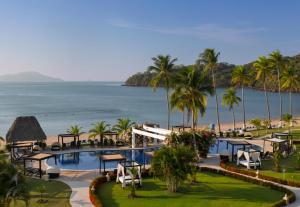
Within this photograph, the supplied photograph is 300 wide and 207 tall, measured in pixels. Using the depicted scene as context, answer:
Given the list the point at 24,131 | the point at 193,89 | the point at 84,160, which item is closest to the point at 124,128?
the point at 84,160

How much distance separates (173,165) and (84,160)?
16.2 meters

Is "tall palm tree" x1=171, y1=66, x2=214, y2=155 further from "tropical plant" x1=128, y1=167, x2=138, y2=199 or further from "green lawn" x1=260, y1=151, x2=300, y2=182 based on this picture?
"tropical plant" x1=128, y1=167, x2=138, y2=199

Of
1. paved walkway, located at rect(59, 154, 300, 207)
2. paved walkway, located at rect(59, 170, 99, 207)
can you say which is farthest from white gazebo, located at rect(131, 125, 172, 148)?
paved walkway, located at rect(59, 170, 99, 207)

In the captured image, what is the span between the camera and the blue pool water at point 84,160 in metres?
34.0

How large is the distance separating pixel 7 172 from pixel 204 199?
12.3 meters

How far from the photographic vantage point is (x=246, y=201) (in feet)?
73.4

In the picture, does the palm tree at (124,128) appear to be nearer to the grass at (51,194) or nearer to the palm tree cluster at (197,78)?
the palm tree cluster at (197,78)

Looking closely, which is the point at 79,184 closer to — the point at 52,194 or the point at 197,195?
the point at 52,194

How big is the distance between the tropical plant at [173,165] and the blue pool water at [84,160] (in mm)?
10148

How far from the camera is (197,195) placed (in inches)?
935

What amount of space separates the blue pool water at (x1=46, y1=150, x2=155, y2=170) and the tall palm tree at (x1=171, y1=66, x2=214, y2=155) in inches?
266

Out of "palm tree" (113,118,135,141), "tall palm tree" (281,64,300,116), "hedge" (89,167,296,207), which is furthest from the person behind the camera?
"tall palm tree" (281,64,300,116)

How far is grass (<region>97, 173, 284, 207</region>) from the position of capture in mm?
22109

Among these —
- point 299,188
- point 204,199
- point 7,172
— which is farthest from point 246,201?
point 7,172
